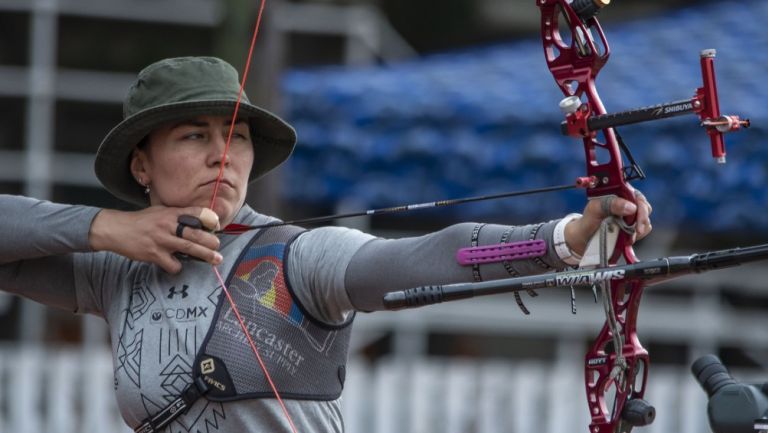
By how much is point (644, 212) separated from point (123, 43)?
6.68 metres

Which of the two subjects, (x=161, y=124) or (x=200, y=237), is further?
(x=161, y=124)

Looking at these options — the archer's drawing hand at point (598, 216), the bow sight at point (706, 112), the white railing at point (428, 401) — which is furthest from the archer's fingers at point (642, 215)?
the white railing at point (428, 401)

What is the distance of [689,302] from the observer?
27.5 feet

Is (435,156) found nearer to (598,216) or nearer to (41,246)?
(41,246)

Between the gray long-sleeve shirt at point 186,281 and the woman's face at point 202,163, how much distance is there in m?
0.08

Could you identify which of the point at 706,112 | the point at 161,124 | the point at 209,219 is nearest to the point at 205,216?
the point at 209,219

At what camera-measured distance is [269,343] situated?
2.57m

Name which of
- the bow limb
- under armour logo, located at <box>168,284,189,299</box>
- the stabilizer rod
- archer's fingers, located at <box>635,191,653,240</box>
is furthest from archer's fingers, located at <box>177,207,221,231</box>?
archer's fingers, located at <box>635,191,653,240</box>

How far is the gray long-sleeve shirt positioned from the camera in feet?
7.91

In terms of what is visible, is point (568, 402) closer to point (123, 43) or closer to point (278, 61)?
point (278, 61)

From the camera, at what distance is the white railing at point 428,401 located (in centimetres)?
626

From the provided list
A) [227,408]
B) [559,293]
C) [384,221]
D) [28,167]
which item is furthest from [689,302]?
[227,408]

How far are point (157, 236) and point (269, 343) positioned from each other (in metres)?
0.30

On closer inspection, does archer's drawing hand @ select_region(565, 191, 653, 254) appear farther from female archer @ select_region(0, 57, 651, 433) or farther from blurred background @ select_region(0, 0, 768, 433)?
blurred background @ select_region(0, 0, 768, 433)
